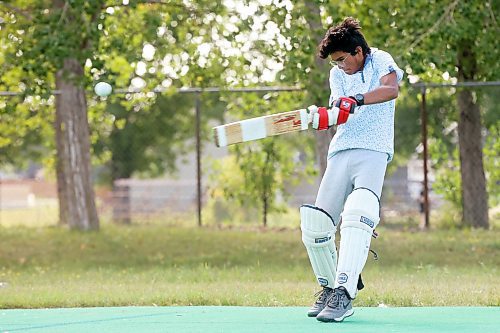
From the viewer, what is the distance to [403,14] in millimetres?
13602

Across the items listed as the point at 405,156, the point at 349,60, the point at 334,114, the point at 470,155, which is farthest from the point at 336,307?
the point at 405,156

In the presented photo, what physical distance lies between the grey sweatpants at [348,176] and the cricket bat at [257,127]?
1.51 feet

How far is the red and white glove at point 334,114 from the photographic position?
672cm

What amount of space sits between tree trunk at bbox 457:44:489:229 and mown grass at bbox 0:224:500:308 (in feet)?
2.46

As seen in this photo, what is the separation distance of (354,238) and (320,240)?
0.31 m

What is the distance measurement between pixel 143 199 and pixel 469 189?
46.4 feet

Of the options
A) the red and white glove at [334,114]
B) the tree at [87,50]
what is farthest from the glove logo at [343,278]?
the tree at [87,50]

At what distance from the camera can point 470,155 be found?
17766 mm

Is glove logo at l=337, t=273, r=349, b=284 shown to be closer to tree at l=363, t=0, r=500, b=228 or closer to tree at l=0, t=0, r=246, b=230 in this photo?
tree at l=363, t=0, r=500, b=228

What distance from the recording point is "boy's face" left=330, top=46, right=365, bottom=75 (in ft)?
23.1

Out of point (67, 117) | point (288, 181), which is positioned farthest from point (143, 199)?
point (67, 117)

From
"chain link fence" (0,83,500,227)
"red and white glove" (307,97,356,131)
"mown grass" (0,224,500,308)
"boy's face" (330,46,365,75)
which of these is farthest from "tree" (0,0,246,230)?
"red and white glove" (307,97,356,131)

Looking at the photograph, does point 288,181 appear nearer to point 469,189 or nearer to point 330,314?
point 469,189

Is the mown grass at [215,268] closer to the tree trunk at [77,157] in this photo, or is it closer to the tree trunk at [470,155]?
the tree trunk at [77,157]
